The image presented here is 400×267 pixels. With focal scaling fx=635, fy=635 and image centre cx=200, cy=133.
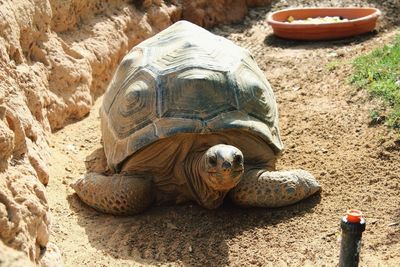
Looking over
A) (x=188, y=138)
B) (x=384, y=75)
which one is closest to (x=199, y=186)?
(x=188, y=138)

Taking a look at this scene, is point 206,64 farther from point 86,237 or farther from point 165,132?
point 86,237

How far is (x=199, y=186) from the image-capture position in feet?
13.5

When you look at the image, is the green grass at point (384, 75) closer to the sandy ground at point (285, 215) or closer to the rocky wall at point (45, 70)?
the sandy ground at point (285, 215)

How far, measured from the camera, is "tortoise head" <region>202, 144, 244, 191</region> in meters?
3.73

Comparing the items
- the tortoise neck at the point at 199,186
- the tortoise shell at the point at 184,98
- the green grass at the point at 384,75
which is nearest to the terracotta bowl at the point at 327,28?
the green grass at the point at 384,75

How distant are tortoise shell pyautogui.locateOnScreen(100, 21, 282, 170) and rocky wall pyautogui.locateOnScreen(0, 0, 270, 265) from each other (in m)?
0.59

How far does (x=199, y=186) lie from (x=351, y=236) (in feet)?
4.69

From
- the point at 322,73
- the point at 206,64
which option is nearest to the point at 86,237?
the point at 206,64

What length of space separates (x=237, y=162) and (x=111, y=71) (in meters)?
3.00

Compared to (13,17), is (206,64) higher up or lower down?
lower down

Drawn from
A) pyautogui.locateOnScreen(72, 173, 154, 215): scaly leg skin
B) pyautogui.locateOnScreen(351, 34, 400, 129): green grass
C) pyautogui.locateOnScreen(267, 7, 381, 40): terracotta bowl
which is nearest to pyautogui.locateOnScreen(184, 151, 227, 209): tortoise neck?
pyautogui.locateOnScreen(72, 173, 154, 215): scaly leg skin

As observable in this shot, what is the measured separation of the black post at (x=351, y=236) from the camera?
2850 millimetres

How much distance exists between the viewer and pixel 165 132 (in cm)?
403

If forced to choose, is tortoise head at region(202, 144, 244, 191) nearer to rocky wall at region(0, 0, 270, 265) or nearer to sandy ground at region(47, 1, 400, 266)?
sandy ground at region(47, 1, 400, 266)
